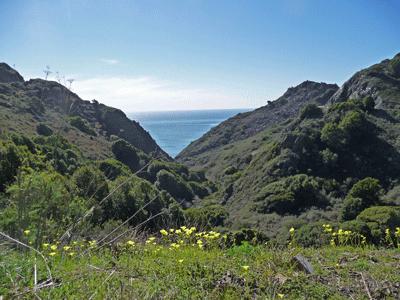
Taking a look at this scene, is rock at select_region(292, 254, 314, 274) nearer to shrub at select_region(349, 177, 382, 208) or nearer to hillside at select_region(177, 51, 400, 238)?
hillside at select_region(177, 51, 400, 238)

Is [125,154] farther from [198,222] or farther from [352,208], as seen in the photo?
[198,222]

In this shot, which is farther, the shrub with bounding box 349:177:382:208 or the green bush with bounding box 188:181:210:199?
the green bush with bounding box 188:181:210:199

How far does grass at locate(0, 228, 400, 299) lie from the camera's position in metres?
2.01

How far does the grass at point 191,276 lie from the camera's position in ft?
6.58

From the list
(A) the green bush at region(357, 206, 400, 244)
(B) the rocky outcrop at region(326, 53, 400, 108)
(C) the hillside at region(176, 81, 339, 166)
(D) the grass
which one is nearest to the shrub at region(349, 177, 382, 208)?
(A) the green bush at region(357, 206, 400, 244)

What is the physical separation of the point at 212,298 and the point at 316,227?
13.1m

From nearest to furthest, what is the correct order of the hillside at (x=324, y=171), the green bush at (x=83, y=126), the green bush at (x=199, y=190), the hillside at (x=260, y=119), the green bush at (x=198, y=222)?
the green bush at (x=198, y=222) < the green bush at (x=83, y=126) < the hillside at (x=324, y=171) < the green bush at (x=199, y=190) < the hillside at (x=260, y=119)

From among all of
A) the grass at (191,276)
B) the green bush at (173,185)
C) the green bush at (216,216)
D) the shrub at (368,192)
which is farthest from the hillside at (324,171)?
the grass at (191,276)

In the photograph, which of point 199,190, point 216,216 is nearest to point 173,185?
point 199,190

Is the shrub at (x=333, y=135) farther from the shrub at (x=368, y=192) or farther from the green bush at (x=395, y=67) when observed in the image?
the green bush at (x=395, y=67)

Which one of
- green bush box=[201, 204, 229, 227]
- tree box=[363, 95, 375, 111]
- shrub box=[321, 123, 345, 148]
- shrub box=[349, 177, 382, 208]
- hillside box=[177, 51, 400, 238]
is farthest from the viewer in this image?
tree box=[363, 95, 375, 111]

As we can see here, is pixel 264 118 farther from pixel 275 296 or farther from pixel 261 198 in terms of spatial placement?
pixel 275 296

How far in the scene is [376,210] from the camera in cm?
1335

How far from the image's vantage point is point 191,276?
248cm
